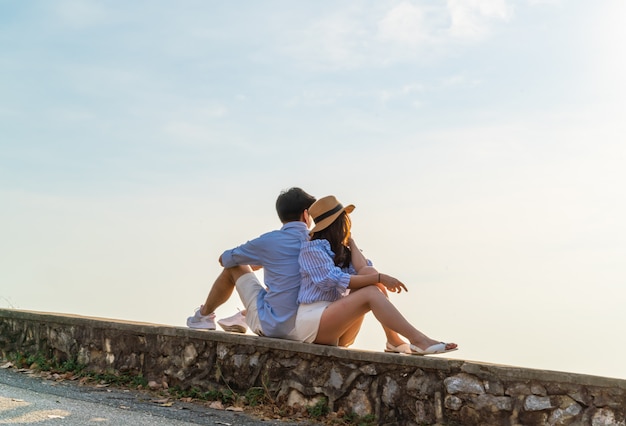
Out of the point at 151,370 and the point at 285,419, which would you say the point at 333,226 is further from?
the point at 151,370

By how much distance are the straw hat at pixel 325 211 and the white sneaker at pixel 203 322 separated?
4.91ft

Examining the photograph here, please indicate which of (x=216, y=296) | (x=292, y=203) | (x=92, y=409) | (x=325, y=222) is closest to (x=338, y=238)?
(x=325, y=222)

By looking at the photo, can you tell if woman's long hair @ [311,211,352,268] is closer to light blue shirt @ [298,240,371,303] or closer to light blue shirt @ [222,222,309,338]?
light blue shirt @ [298,240,371,303]

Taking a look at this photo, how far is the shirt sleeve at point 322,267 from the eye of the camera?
5949 mm

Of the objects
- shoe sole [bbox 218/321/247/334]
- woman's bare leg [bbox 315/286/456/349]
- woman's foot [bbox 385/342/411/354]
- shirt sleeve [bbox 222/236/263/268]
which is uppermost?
shirt sleeve [bbox 222/236/263/268]

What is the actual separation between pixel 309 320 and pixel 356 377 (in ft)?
1.92

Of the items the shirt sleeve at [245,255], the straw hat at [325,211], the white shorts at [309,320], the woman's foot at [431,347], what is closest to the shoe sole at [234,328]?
the shirt sleeve at [245,255]

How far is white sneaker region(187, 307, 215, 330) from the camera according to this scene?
23.1 feet

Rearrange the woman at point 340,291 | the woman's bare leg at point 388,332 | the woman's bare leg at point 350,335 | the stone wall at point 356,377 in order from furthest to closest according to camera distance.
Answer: the woman's bare leg at point 350,335 < the woman's bare leg at point 388,332 < the woman at point 340,291 < the stone wall at point 356,377

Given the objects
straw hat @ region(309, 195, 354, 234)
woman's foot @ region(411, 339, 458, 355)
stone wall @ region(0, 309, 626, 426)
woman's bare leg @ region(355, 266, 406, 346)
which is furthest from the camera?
straw hat @ region(309, 195, 354, 234)

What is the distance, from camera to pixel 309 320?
20.2 ft

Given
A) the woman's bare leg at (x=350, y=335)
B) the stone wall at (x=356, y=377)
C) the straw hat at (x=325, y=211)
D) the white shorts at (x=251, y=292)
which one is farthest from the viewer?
the white shorts at (x=251, y=292)

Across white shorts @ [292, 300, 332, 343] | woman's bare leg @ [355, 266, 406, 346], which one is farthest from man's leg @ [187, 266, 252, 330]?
woman's bare leg @ [355, 266, 406, 346]

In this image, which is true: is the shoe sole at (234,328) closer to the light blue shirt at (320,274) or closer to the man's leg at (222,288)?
the man's leg at (222,288)
